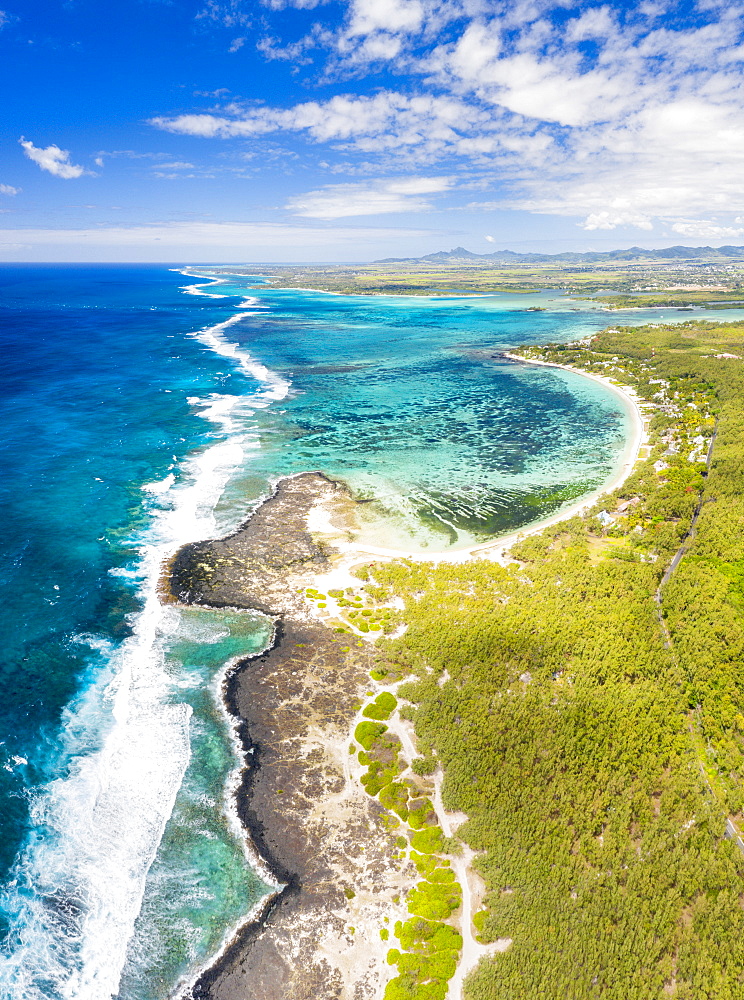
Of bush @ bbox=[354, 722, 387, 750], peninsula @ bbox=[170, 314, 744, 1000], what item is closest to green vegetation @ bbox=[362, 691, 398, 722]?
peninsula @ bbox=[170, 314, 744, 1000]

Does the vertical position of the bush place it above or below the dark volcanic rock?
below

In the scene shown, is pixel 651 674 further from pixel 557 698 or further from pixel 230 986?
pixel 230 986

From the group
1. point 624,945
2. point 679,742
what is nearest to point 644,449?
point 679,742

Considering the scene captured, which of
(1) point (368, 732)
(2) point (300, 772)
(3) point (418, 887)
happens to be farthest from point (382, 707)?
(3) point (418, 887)

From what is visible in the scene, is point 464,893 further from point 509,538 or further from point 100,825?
point 509,538

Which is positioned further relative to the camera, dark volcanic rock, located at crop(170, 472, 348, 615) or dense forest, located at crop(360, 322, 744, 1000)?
dark volcanic rock, located at crop(170, 472, 348, 615)

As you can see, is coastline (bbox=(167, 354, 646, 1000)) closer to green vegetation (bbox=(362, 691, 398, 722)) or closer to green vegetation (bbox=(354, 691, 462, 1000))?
green vegetation (bbox=(354, 691, 462, 1000))

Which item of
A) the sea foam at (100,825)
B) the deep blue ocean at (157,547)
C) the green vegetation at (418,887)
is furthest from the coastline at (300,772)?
the sea foam at (100,825)

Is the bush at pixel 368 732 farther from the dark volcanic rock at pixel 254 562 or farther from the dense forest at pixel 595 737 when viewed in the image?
the dark volcanic rock at pixel 254 562
